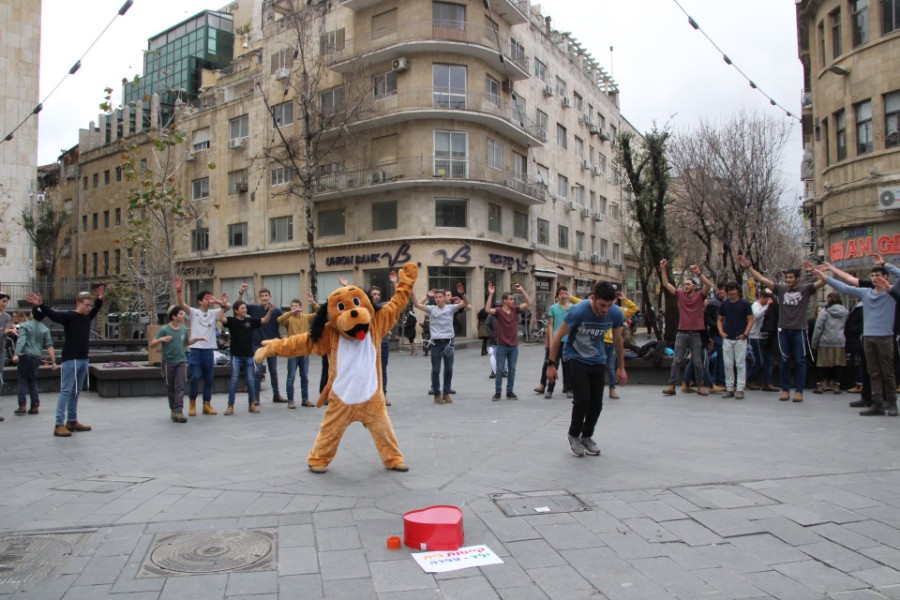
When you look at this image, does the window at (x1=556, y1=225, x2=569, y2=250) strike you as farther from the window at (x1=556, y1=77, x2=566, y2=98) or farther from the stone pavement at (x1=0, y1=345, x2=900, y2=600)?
the stone pavement at (x1=0, y1=345, x2=900, y2=600)

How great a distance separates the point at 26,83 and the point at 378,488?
32595mm

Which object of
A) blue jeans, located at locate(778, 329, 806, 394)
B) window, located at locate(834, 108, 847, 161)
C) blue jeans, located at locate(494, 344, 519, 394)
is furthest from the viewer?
window, located at locate(834, 108, 847, 161)

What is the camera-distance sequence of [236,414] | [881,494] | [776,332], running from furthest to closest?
1. [776,332]
2. [236,414]
3. [881,494]

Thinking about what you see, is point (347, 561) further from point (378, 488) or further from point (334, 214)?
point (334, 214)

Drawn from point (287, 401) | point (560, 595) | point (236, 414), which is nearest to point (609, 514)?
point (560, 595)

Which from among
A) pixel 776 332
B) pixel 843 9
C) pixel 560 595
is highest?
pixel 843 9

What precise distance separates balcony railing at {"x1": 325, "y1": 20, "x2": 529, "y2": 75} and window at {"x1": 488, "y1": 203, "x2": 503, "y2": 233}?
7.19m

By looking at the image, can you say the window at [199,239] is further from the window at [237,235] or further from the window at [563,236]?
the window at [563,236]

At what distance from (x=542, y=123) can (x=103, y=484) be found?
118 ft

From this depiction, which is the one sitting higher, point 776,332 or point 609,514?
point 776,332

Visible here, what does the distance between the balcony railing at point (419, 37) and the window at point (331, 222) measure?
7.21m

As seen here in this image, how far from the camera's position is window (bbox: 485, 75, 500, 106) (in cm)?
3175

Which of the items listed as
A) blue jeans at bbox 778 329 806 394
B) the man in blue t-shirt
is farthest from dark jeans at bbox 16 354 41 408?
blue jeans at bbox 778 329 806 394

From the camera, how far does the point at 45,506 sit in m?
5.06
